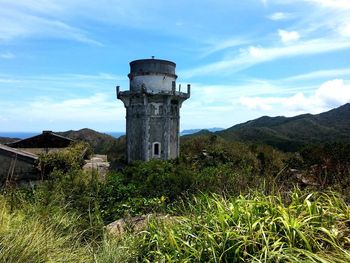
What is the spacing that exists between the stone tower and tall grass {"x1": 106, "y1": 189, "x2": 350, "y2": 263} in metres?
17.1

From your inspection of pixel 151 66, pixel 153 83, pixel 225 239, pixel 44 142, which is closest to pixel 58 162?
pixel 153 83

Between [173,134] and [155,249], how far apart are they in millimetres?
18171

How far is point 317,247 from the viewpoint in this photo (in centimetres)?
365

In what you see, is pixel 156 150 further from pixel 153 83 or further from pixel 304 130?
pixel 304 130

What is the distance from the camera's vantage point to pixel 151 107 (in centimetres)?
2175

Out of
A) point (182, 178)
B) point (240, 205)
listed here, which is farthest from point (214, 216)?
point (182, 178)

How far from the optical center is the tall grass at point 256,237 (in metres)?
3.54

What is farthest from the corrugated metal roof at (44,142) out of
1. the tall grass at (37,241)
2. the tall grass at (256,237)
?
the tall grass at (256,237)

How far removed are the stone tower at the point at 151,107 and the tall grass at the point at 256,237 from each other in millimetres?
17116

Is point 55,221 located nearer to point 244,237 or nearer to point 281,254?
point 244,237

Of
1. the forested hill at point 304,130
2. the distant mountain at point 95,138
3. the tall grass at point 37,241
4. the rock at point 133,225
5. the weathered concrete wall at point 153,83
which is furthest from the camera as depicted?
the forested hill at point 304,130

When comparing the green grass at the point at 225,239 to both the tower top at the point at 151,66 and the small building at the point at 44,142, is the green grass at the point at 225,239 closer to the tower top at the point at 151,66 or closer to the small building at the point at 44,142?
the tower top at the point at 151,66

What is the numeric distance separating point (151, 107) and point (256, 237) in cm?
1838

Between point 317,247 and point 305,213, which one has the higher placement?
point 305,213
